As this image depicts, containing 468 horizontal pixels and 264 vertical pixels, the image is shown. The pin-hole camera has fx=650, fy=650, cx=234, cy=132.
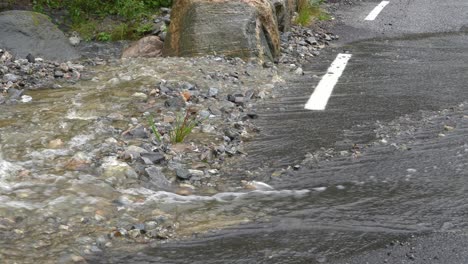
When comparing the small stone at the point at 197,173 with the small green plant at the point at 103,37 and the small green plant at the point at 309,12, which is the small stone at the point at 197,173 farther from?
the small green plant at the point at 309,12

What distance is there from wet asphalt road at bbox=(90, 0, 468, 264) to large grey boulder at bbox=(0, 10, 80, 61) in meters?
3.19

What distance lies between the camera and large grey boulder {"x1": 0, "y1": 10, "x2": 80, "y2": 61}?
26.8ft

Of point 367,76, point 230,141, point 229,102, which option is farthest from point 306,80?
point 230,141

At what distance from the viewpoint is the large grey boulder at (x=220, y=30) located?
25.0ft

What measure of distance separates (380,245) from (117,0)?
802 cm

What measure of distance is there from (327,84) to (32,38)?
3910mm

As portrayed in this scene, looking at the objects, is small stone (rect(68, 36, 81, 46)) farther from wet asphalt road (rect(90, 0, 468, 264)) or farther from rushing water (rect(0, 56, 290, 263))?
wet asphalt road (rect(90, 0, 468, 264))

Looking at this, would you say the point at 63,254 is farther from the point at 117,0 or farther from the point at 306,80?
the point at 117,0

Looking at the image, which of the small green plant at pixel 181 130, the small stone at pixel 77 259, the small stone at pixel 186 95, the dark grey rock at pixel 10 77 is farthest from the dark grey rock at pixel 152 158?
the dark grey rock at pixel 10 77

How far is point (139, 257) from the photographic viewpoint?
3439 millimetres

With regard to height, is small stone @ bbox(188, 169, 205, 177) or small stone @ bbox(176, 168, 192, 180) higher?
small stone @ bbox(176, 168, 192, 180)

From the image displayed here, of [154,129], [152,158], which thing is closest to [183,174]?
[152,158]

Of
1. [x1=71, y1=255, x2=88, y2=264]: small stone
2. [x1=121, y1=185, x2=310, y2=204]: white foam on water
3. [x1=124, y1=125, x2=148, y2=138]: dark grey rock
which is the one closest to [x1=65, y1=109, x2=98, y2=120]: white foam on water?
[x1=124, y1=125, x2=148, y2=138]: dark grey rock

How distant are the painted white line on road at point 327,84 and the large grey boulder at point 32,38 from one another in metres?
3.33
